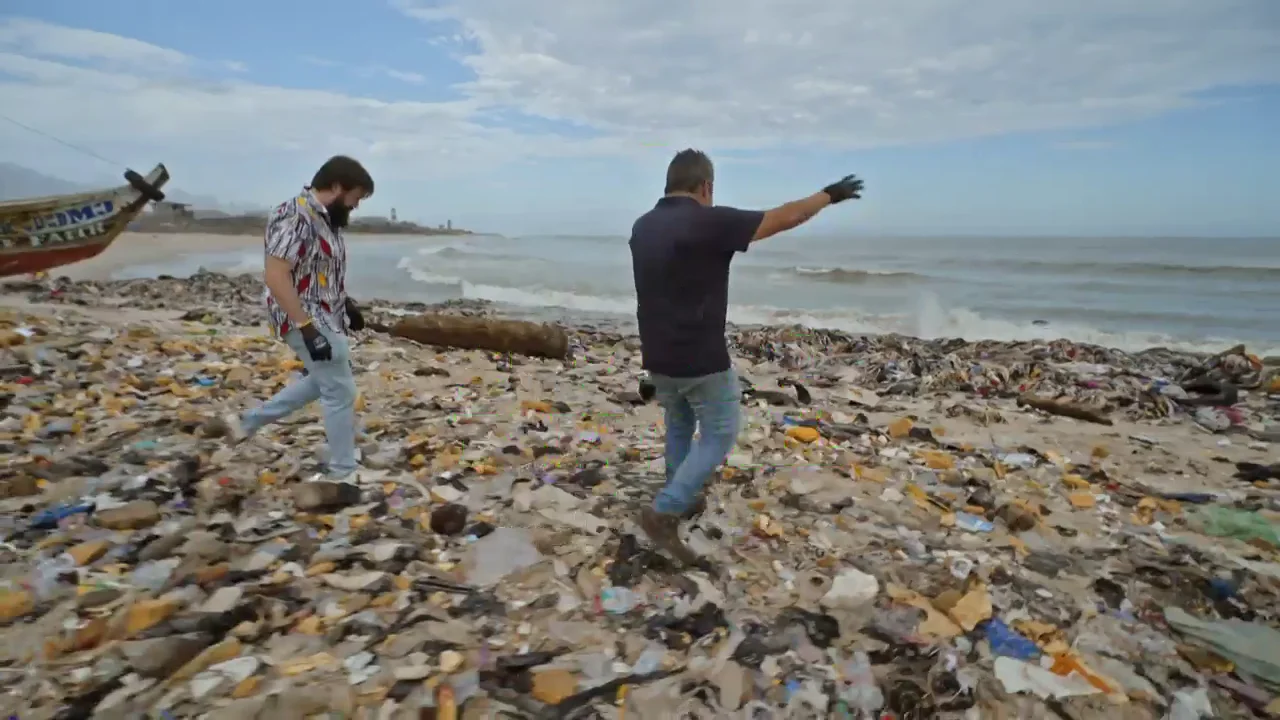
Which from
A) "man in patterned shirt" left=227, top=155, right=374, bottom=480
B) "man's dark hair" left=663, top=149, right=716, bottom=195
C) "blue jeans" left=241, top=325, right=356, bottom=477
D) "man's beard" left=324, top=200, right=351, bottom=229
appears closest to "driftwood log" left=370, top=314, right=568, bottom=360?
"blue jeans" left=241, top=325, right=356, bottom=477

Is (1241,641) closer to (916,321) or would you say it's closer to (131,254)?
(916,321)

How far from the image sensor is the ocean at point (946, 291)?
14734 millimetres

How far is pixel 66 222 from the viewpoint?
10.3 metres

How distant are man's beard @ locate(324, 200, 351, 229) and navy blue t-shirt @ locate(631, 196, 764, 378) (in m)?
1.50

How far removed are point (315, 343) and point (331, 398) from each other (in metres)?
0.40

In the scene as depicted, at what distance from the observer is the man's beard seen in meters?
3.44

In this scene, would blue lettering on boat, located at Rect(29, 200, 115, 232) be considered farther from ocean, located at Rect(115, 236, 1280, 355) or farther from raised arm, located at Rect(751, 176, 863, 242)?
raised arm, located at Rect(751, 176, 863, 242)

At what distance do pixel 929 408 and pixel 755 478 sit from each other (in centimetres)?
328

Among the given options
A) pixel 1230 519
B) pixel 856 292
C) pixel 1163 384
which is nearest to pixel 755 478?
pixel 1230 519

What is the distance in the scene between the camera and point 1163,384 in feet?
26.3

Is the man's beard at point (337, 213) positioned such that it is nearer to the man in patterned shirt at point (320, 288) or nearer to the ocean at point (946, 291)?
the man in patterned shirt at point (320, 288)

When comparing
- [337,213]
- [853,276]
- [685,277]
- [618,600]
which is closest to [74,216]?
[337,213]

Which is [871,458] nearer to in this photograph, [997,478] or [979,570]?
[997,478]

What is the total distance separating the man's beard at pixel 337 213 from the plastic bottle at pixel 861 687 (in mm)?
2996
